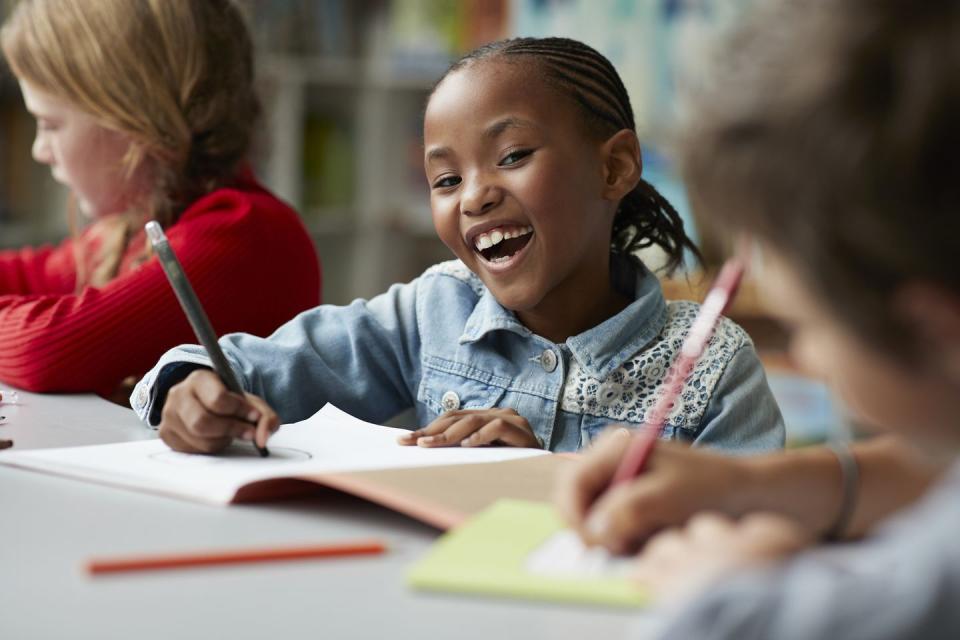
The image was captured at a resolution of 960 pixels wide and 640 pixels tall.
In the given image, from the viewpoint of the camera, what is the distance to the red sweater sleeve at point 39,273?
1660 millimetres

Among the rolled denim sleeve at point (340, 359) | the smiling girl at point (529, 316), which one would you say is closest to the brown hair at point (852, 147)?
the smiling girl at point (529, 316)

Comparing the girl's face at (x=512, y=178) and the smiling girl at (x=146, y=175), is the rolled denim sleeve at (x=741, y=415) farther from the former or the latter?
the smiling girl at (x=146, y=175)

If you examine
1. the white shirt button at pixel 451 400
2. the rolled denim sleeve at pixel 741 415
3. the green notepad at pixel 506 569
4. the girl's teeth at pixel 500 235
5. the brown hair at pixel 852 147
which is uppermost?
the brown hair at pixel 852 147

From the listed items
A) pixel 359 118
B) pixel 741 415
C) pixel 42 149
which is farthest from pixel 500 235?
pixel 359 118

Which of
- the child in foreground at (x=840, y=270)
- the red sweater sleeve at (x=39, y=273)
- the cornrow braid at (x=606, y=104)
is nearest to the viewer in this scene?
the child in foreground at (x=840, y=270)

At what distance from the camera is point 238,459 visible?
0.84 m

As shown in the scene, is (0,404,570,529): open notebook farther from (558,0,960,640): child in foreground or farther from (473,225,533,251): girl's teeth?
(473,225,533,251): girl's teeth

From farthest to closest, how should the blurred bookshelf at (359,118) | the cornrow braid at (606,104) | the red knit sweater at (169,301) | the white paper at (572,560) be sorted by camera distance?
the blurred bookshelf at (359,118) < the red knit sweater at (169,301) < the cornrow braid at (606,104) < the white paper at (572,560)

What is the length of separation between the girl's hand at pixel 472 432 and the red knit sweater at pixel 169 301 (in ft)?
1.63

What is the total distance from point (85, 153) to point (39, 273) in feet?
0.91

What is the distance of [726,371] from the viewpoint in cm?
107

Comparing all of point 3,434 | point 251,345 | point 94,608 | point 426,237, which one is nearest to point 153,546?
point 94,608

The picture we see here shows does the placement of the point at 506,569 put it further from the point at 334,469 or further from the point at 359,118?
the point at 359,118

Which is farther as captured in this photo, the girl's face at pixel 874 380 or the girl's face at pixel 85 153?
the girl's face at pixel 85 153
